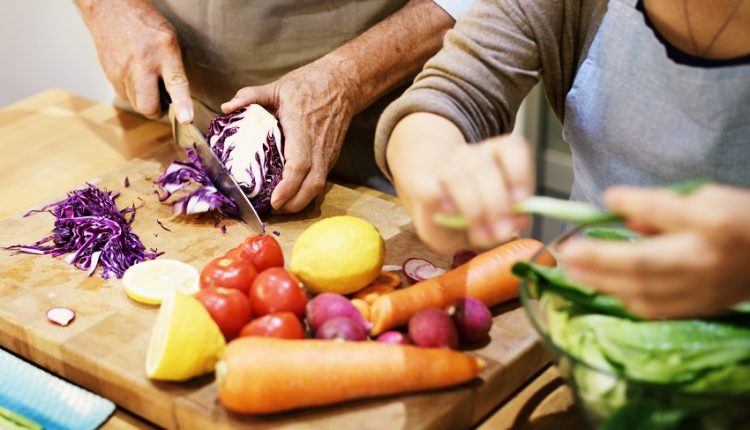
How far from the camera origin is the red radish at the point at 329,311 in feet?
4.53

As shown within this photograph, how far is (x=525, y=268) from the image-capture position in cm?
122

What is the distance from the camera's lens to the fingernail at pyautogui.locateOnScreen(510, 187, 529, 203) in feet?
3.35

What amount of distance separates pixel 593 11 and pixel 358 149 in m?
0.89

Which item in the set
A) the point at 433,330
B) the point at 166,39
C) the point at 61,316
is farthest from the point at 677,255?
the point at 166,39

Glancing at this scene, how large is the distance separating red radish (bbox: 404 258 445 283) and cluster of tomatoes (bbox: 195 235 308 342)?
0.22 m

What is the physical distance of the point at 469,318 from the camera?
4.51 ft

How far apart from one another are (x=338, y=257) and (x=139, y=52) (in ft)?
3.02

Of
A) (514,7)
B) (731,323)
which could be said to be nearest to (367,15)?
(514,7)

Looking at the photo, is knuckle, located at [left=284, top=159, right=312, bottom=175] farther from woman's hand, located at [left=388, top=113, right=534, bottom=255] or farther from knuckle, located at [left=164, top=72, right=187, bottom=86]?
woman's hand, located at [left=388, top=113, right=534, bottom=255]

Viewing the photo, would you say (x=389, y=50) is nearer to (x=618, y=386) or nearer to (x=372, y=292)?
(x=372, y=292)

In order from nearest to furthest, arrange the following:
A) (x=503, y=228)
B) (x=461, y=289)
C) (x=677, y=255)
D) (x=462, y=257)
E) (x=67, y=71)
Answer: (x=677, y=255) < (x=503, y=228) < (x=461, y=289) < (x=462, y=257) < (x=67, y=71)

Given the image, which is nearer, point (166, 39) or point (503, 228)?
point (503, 228)

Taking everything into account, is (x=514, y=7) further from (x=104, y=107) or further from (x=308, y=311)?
(x=104, y=107)

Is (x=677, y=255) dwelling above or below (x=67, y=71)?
above
